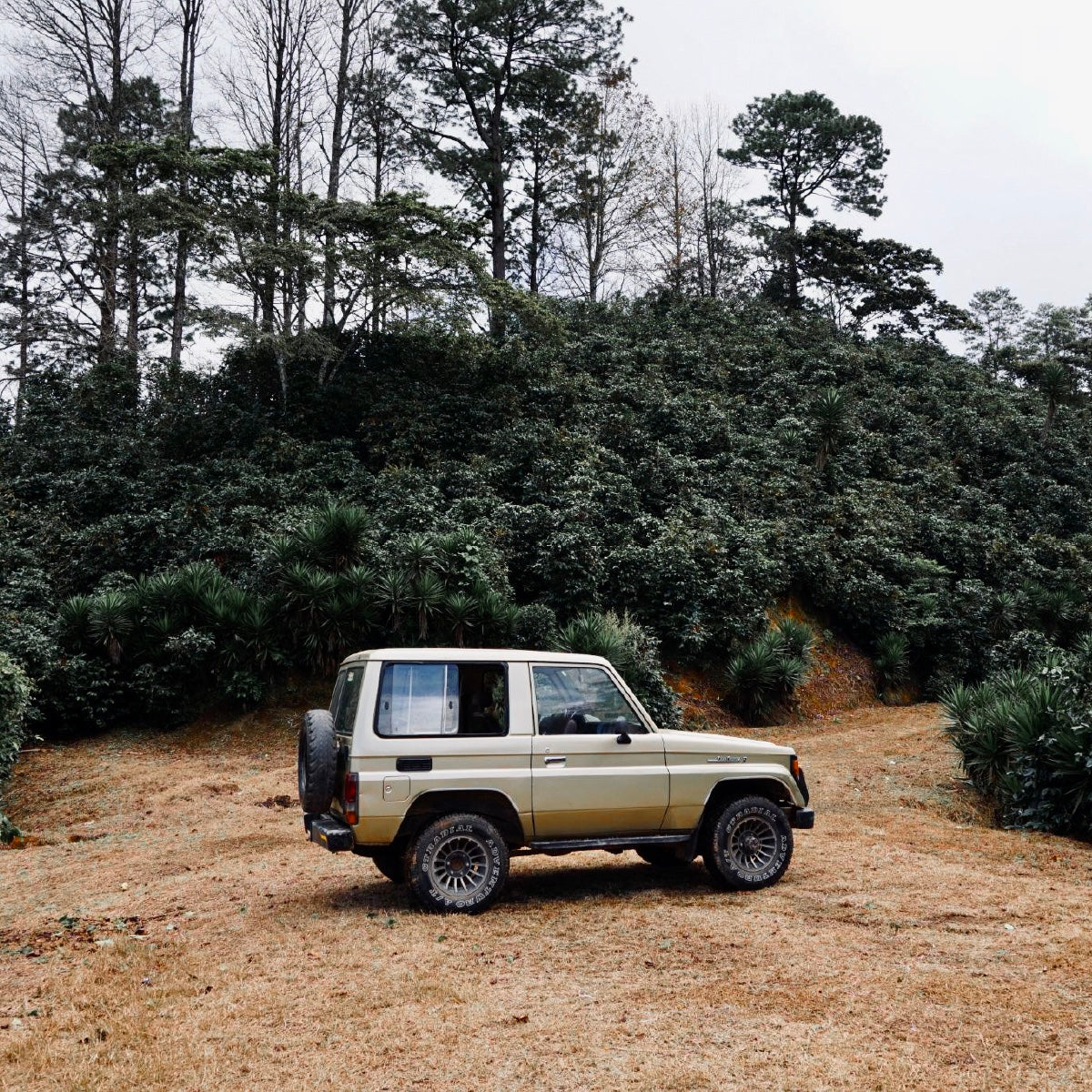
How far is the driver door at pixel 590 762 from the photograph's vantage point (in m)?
6.77

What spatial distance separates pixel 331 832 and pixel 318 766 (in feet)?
1.48

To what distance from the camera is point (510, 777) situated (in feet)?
21.8

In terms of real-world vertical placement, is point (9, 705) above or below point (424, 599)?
below

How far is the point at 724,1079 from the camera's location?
13.3 feet

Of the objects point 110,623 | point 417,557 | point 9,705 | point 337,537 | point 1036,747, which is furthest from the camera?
point 337,537

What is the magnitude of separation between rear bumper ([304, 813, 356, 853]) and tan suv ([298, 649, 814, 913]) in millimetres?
14

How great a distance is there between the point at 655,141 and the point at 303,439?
28751 millimetres

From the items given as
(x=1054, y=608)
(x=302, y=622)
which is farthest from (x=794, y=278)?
(x=302, y=622)

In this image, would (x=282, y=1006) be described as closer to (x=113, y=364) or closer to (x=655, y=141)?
(x=113, y=364)

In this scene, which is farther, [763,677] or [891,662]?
[891,662]

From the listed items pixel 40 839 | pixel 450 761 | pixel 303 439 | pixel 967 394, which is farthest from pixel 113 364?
pixel 967 394

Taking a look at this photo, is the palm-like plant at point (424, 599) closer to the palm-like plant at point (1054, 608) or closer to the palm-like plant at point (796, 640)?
the palm-like plant at point (796, 640)

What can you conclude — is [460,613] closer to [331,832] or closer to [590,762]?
[590,762]

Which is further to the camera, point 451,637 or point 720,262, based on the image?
point 720,262
